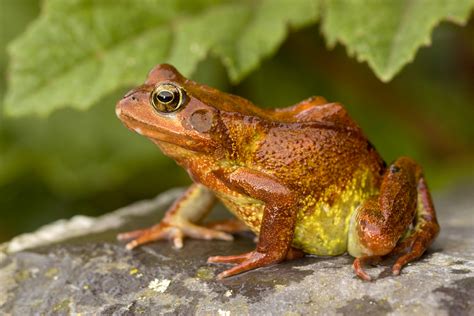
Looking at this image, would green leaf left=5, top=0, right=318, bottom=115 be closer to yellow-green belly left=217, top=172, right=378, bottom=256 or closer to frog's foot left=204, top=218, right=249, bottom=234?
frog's foot left=204, top=218, right=249, bottom=234

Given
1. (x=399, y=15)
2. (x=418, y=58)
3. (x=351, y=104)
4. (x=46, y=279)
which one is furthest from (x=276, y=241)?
(x=418, y=58)

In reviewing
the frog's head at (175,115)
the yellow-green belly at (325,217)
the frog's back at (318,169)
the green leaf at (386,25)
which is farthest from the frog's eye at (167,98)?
the green leaf at (386,25)

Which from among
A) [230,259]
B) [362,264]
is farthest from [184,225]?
[362,264]

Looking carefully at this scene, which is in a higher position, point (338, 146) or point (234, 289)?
point (338, 146)

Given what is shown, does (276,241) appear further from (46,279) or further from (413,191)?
(46,279)

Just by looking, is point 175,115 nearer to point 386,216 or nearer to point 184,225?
point 184,225

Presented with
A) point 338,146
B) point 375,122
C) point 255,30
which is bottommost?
point 338,146
